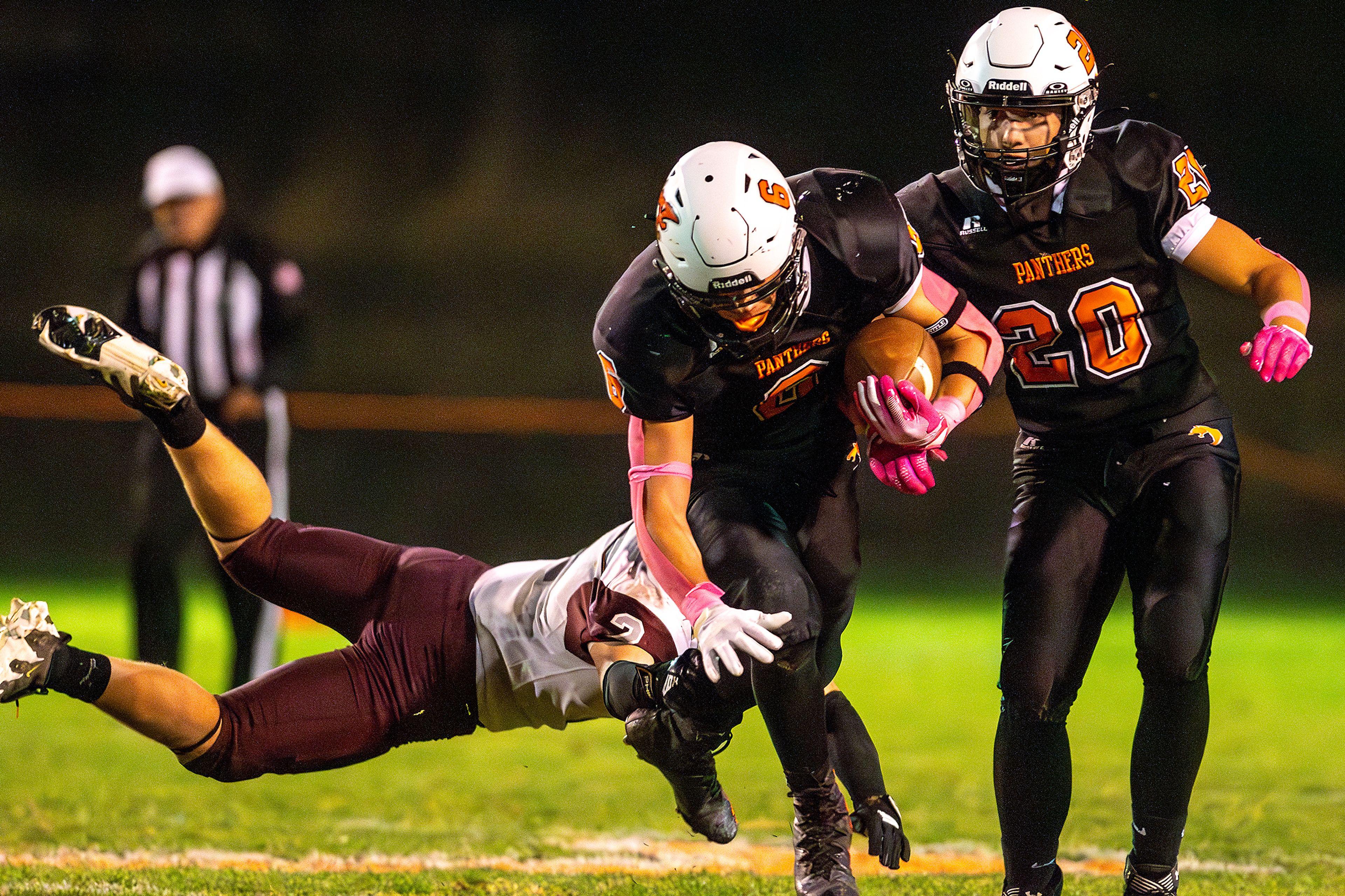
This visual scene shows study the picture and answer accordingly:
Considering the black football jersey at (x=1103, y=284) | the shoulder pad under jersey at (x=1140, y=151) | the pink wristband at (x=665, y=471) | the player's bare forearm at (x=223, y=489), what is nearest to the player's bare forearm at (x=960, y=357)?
the black football jersey at (x=1103, y=284)

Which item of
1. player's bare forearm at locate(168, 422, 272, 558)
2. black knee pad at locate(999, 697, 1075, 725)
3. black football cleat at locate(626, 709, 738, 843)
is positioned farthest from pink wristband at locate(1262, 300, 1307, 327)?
player's bare forearm at locate(168, 422, 272, 558)

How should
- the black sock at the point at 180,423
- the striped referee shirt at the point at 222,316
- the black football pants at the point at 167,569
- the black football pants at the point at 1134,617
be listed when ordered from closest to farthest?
the black football pants at the point at 1134,617, the black sock at the point at 180,423, the black football pants at the point at 167,569, the striped referee shirt at the point at 222,316

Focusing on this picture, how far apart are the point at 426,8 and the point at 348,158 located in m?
1.17

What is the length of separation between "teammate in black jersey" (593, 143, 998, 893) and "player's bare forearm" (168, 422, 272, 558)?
0.94 m

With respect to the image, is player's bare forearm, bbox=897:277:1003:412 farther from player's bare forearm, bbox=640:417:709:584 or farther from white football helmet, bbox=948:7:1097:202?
player's bare forearm, bbox=640:417:709:584

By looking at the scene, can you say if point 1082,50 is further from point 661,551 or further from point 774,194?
point 661,551

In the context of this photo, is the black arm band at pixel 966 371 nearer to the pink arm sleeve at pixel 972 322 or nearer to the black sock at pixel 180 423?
the pink arm sleeve at pixel 972 322

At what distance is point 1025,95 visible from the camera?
3.18 meters

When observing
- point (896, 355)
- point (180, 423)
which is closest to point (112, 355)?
point (180, 423)

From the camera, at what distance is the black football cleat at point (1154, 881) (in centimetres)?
317

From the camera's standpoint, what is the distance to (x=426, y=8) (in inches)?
383

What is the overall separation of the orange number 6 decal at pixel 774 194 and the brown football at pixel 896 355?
38cm

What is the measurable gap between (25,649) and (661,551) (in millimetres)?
1382

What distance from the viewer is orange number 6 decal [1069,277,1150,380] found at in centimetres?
324
